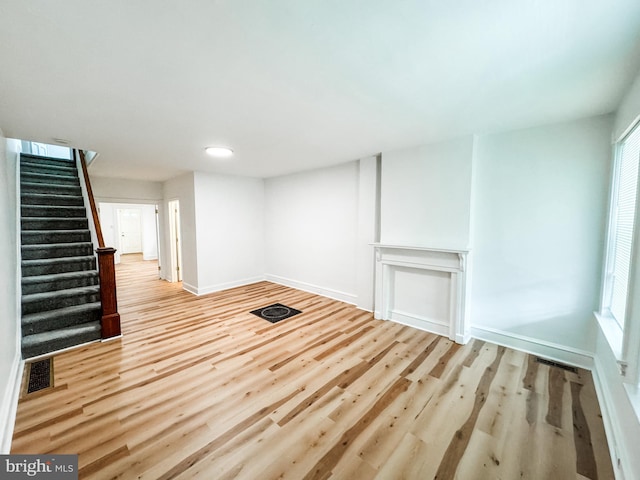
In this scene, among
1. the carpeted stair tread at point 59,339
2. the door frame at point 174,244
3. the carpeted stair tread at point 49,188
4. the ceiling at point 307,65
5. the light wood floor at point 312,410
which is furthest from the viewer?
the door frame at point 174,244

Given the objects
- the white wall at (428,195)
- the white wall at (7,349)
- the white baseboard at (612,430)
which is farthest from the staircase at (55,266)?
the white baseboard at (612,430)

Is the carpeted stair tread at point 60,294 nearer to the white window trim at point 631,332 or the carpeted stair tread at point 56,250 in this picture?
the carpeted stair tread at point 56,250

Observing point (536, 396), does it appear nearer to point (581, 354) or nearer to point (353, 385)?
point (581, 354)

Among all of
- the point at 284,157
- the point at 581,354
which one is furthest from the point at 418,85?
the point at 581,354

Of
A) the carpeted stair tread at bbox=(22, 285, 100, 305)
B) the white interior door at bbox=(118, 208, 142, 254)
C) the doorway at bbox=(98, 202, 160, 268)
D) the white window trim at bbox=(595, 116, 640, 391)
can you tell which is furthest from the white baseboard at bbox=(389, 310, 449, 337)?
the white interior door at bbox=(118, 208, 142, 254)

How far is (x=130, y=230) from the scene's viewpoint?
10.4m

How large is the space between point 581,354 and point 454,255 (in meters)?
1.48

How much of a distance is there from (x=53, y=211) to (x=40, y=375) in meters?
3.02

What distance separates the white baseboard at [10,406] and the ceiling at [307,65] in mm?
2244

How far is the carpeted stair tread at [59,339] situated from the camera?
270cm

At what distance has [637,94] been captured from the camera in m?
1.69

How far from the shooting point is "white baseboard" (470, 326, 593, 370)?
8.35 ft

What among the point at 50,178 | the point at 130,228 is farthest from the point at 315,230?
the point at 130,228

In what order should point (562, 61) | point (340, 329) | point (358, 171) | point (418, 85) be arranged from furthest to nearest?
1. point (358, 171)
2. point (340, 329)
3. point (418, 85)
4. point (562, 61)
